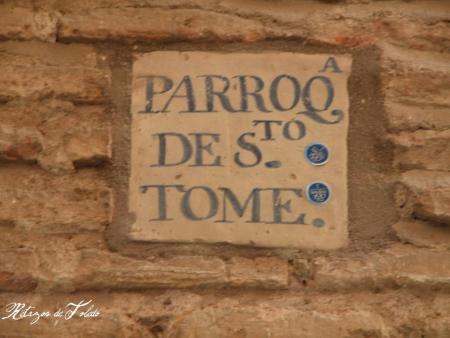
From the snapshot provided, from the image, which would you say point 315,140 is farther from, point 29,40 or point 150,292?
point 29,40

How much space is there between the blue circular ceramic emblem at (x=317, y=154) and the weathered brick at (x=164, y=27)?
275 mm

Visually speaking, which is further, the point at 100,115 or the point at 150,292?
the point at 100,115

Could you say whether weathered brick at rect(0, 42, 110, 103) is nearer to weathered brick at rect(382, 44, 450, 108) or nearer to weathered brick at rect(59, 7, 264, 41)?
weathered brick at rect(59, 7, 264, 41)

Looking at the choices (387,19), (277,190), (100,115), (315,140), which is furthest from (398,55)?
(100,115)

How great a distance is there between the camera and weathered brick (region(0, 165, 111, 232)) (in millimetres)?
1569

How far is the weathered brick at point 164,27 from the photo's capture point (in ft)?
5.46

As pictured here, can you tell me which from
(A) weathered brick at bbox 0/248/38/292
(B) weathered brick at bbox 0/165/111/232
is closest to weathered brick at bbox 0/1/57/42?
(B) weathered brick at bbox 0/165/111/232

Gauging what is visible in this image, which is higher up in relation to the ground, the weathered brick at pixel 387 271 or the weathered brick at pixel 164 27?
the weathered brick at pixel 164 27

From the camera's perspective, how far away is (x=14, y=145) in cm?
160

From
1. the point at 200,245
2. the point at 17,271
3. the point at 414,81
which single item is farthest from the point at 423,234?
the point at 17,271

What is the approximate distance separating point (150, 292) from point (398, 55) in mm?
747

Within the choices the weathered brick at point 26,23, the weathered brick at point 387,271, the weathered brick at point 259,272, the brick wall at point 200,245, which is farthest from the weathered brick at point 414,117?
the weathered brick at point 26,23

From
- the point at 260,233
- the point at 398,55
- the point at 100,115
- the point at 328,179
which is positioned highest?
the point at 398,55

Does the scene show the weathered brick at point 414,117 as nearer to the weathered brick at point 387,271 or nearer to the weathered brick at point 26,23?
the weathered brick at point 387,271
